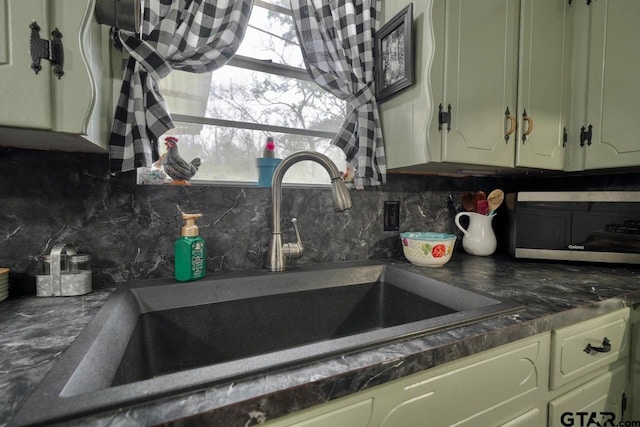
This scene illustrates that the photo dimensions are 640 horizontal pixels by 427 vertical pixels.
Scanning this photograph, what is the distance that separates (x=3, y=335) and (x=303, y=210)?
2.69 feet

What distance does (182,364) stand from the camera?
30.2 inches

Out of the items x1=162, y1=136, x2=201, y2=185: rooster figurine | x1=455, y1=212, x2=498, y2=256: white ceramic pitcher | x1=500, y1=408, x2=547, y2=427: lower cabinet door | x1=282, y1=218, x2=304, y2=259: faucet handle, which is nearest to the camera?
x1=500, y1=408, x2=547, y2=427: lower cabinet door

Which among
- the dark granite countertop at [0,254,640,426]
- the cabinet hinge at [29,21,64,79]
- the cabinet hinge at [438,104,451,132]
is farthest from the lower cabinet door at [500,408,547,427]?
the cabinet hinge at [29,21,64,79]

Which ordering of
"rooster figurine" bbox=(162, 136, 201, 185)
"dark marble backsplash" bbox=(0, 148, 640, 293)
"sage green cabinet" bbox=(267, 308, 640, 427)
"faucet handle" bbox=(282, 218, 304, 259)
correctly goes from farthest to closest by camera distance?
"faucet handle" bbox=(282, 218, 304, 259), "rooster figurine" bbox=(162, 136, 201, 185), "dark marble backsplash" bbox=(0, 148, 640, 293), "sage green cabinet" bbox=(267, 308, 640, 427)

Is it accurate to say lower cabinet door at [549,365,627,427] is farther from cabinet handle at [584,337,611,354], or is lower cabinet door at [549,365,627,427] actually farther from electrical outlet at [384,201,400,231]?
electrical outlet at [384,201,400,231]

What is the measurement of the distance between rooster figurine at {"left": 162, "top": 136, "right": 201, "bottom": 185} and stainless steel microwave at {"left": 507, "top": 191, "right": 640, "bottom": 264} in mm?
1369

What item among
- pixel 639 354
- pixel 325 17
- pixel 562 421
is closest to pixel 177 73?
pixel 325 17

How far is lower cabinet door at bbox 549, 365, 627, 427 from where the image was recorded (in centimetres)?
71

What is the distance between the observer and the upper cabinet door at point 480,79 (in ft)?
3.36

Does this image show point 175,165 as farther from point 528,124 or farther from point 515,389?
point 528,124

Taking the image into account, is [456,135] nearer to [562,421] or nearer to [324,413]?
[562,421]

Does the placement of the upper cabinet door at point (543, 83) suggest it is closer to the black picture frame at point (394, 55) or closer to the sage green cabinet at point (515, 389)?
the black picture frame at point (394, 55)

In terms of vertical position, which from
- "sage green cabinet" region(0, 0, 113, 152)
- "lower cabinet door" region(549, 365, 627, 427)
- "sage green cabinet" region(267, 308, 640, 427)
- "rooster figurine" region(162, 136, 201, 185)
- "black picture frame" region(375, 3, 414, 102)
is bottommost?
"lower cabinet door" region(549, 365, 627, 427)

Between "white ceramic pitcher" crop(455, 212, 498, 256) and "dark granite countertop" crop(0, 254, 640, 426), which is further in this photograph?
"white ceramic pitcher" crop(455, 212, 498, 256)
